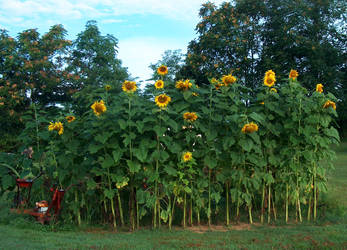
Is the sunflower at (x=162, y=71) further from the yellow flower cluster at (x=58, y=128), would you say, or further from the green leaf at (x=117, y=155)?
the yellow flower cluster at (x=58, y=128)

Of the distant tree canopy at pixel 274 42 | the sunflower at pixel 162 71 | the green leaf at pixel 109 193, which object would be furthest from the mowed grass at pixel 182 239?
the distant tree canopy at pixel 274 42

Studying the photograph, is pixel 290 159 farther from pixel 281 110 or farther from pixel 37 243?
pixel 37 243

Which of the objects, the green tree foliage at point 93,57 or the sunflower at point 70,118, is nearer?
the sunflower at point 70,118

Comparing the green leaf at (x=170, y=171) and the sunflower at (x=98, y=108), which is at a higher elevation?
the sunflower at (x=98, y=108)

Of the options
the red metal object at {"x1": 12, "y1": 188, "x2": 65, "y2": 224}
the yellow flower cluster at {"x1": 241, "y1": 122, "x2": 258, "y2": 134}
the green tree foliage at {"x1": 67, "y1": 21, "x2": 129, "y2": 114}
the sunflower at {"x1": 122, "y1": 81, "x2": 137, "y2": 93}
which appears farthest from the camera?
the green tree foliage at {"x1": 67, "y1": 21, "x2": 129, "y2": 114}

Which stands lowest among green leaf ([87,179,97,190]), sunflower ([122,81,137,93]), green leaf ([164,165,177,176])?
green leaf ([87,179,97,190])

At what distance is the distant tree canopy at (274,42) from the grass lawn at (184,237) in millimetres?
17582

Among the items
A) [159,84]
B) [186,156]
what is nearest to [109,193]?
[186,156]

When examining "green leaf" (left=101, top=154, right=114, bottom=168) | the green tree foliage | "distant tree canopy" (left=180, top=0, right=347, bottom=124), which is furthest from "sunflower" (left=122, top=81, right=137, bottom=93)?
the green tree foliage

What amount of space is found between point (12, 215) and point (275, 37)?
789 inches

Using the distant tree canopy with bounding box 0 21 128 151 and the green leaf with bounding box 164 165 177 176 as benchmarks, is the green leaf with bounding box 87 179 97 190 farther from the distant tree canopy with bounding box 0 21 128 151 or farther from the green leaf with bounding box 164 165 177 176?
the distant tree canopy with bounding box 0 21 128 151

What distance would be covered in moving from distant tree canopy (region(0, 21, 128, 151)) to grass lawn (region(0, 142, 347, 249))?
59.6 feet

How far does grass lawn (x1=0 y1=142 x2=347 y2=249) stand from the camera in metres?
3.83

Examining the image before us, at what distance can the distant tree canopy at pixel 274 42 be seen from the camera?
2170cm
